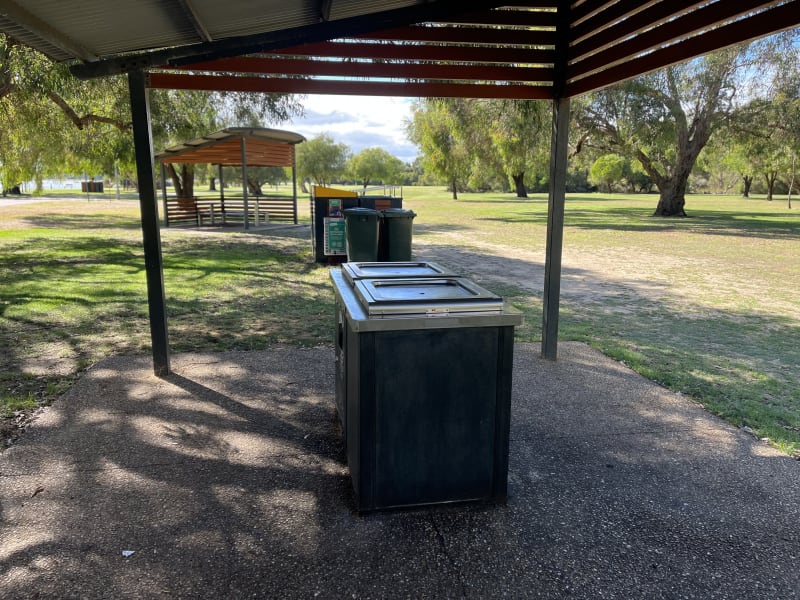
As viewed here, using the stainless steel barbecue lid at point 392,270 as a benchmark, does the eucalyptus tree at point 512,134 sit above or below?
above

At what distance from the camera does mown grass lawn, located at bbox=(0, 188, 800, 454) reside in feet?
16.5

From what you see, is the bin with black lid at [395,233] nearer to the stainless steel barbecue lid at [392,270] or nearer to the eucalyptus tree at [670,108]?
the stainless steel barbecue lid at [392,270]

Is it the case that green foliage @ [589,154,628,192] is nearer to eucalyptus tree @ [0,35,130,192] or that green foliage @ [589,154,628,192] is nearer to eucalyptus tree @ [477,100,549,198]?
eucalyptus tree @ [477,100,549,198]

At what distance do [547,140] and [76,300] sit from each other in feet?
62.8

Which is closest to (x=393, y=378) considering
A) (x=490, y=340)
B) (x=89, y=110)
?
(x=490, y=340)

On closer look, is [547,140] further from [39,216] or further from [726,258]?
[39,216]

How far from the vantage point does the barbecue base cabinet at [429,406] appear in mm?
2693

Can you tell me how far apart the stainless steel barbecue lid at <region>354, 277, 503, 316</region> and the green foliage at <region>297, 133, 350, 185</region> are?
234 ft

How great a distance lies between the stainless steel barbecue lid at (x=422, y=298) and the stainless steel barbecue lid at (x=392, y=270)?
0.66 ft

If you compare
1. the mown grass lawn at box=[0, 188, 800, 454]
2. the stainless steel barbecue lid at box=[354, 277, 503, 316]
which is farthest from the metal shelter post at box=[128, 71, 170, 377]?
the stainless steel barbecue lid at box=[354, 277, 503, 316]

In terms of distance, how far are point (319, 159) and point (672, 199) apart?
52.5 metres

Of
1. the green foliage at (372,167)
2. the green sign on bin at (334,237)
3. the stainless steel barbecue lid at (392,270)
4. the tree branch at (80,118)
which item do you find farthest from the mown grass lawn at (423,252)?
the green foliage at (372,167)

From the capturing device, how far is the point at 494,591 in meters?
2.35

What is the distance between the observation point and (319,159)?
7300 centimetres
